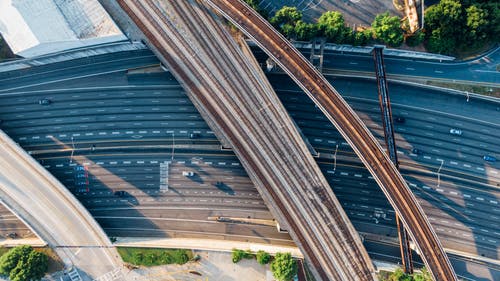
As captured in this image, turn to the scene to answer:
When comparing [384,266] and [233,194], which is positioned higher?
[233,194]

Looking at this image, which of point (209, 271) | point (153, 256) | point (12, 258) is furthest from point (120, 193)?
point (209, 271)

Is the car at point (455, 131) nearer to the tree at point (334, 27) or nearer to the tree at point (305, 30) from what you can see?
the tree at point (334, 27)

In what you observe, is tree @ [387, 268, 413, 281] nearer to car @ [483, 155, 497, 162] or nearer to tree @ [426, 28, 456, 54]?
car @ [483, 155, 497, 162]

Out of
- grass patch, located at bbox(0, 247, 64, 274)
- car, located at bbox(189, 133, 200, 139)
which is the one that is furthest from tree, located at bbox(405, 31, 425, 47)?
grass patch, located at bbox(0, 247, 64, 274)

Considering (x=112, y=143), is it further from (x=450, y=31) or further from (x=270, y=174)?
(x=450, y=31)

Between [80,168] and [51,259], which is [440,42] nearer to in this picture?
[80,168]

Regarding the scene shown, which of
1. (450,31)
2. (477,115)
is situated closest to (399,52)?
(450,31)
